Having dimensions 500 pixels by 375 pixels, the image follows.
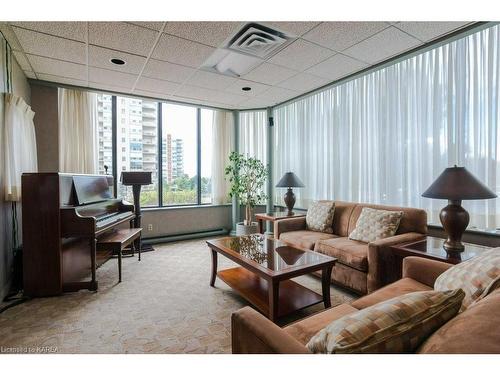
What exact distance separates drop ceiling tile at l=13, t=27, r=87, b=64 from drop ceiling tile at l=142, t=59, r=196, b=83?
2.23 ft

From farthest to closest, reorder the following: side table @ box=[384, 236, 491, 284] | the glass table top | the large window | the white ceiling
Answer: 1. the large window
2. the white ceiling
3. the glass table top
4. side table @ box=[384, 236, 491, 284]

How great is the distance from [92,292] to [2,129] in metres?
1.78

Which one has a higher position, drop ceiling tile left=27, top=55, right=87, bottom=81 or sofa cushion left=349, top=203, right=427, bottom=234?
drop ceiling tile left=27, top=55, right=87, bottom=81

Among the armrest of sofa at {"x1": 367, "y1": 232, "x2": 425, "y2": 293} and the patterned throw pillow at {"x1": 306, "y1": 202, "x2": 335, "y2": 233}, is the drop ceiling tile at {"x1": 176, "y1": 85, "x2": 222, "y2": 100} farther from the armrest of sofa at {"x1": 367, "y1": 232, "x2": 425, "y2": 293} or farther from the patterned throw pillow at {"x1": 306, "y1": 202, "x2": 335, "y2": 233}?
the armrest of sofa at {"x1": 367, "y1": 232, "x2": 425, "y2": 293}

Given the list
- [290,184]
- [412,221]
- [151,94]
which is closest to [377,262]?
[412,221]

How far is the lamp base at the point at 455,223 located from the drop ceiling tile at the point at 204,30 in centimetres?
234

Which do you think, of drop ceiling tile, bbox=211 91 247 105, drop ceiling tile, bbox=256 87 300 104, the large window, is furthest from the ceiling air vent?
the large window

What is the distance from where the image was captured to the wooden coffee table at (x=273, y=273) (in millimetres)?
1923

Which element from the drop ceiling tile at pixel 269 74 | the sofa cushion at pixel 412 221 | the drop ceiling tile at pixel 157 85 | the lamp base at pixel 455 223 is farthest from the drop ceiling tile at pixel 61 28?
the sofa cushion at pixel 412 221

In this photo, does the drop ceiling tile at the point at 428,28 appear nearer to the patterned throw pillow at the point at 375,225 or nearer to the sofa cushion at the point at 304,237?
the patterned throw pillow at the point at 375,225

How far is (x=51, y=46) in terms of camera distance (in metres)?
2.66

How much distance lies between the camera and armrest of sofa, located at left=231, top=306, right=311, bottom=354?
891 mm

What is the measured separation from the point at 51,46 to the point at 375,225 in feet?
12.5

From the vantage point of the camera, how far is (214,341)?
6.04 ft
